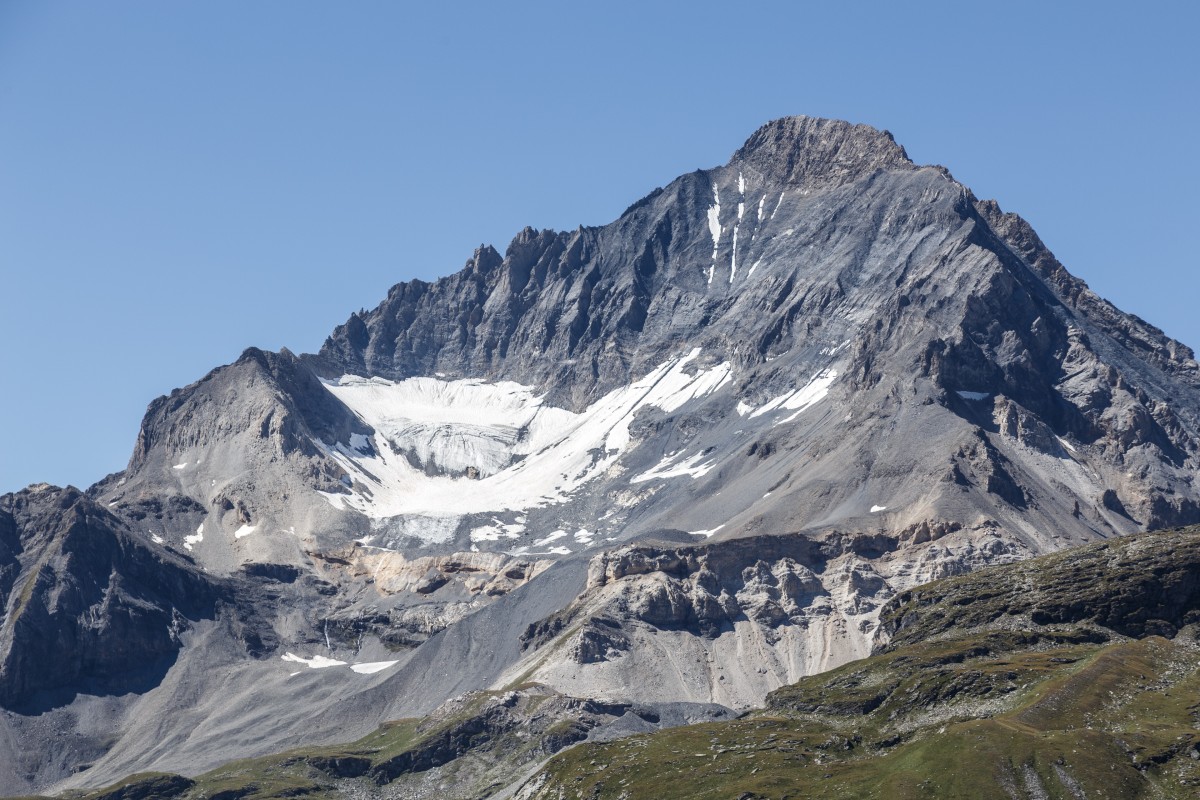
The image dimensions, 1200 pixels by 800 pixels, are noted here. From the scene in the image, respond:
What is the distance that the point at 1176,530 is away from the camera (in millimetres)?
198500

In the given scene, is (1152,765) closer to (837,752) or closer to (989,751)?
(989,751)

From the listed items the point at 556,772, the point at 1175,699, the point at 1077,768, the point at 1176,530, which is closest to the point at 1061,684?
the point at 1175,699

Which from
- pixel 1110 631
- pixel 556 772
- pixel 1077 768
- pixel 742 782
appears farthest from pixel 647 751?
pixel 1077 768

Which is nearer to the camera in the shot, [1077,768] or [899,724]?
[1077,768]

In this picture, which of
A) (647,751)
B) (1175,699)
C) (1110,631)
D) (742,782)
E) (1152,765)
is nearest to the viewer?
(1152,765)

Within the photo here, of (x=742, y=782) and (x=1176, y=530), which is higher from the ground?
(x=1176, y=530)

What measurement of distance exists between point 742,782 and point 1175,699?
4038 centimetres

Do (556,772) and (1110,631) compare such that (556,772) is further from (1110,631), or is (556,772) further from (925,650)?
(1110,631)

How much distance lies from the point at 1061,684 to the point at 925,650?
34.2 m

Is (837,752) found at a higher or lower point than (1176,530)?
lower

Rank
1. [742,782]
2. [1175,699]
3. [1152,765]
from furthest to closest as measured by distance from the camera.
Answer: [742,782] < [1175,699] < [1152,765]

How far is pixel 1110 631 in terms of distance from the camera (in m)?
181

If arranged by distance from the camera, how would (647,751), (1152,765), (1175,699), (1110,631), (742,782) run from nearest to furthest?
(1152,765) → (1175,699) → (742,782) → (1110,631) → (647,751)

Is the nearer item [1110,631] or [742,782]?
[742,782]
